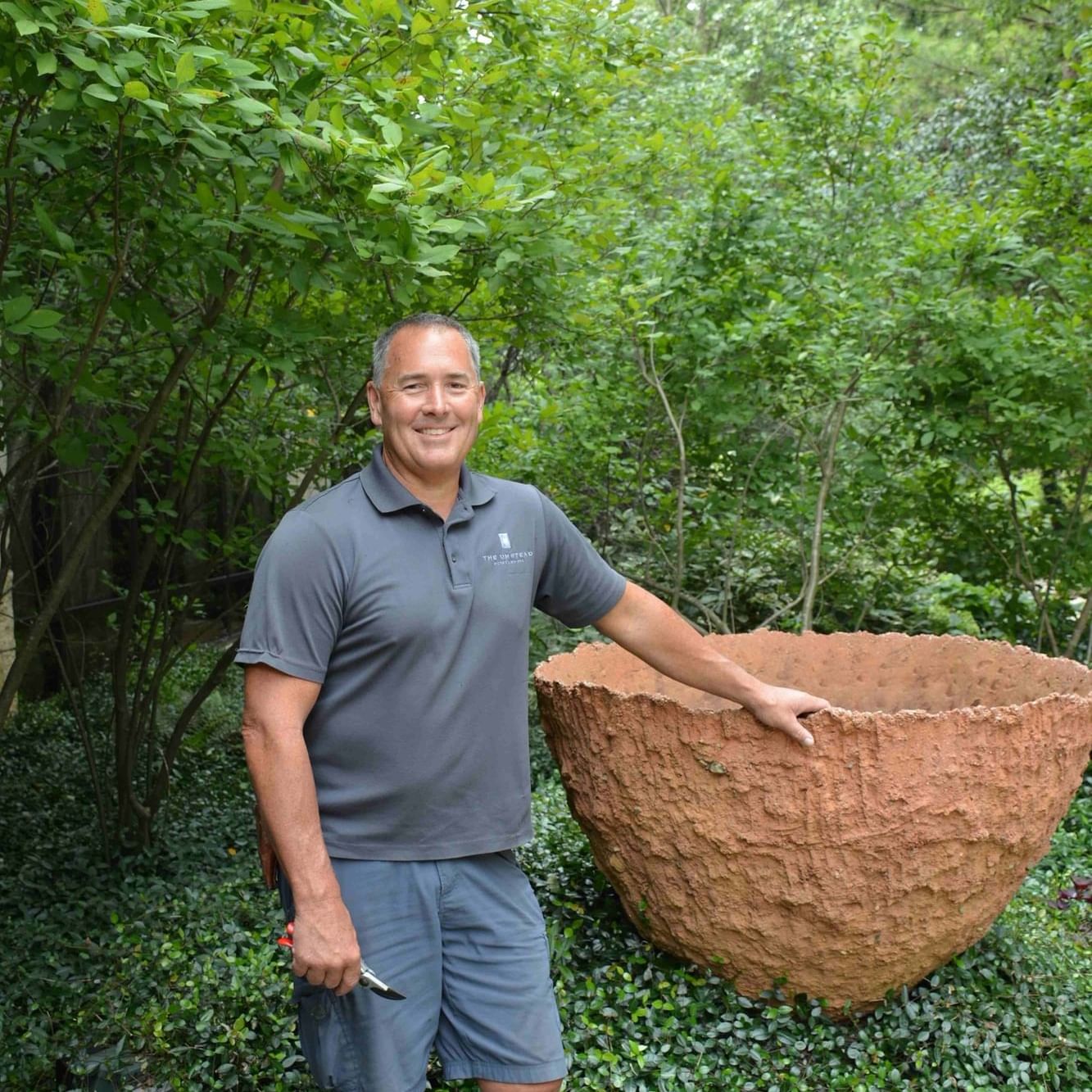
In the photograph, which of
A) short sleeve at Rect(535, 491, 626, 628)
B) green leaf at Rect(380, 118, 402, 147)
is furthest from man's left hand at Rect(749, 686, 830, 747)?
green leaf at Rect(380, 118, 402, 147)

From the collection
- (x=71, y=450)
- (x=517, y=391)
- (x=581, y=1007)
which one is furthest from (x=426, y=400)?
(x=517, y=391)

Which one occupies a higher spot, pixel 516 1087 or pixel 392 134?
pixel 392 134

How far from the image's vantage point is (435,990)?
2217 millimetres

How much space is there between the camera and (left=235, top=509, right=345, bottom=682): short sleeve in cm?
206

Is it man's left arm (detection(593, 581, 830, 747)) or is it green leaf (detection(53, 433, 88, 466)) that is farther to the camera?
green leaf (detection(53, 433, 88, 466))

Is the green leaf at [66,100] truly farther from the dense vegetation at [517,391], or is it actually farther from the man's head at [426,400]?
the man's head at [426,400]

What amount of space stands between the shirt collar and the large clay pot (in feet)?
2.89

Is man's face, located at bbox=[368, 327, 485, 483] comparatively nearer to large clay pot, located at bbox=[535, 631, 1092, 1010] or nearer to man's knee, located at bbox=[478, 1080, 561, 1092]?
large clay pot, located at bbox=[535, 631, 1092, 1010]

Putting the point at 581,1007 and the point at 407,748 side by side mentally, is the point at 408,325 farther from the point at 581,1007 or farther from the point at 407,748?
the point at 581,1007

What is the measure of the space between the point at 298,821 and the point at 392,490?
2.09ft

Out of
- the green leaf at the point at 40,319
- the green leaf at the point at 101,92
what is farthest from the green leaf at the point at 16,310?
the green leaf at the point at 101,92

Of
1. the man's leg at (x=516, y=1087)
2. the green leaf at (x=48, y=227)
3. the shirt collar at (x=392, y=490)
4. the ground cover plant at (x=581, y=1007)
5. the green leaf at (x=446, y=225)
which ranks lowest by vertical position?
the ground cover plant at (x=581, y=1007)

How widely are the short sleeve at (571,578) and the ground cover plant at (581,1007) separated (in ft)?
4.06

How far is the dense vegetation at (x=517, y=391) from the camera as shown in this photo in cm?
297
